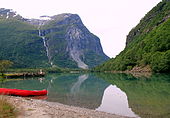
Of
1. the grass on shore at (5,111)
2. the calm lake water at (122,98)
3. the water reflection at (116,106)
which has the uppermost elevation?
the grass on shore at (5,111)

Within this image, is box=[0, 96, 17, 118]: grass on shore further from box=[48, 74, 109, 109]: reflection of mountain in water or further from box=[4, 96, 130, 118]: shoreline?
box=[48, 74, 109, 109]: reflection of mountain in water

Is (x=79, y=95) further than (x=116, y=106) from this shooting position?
Yes

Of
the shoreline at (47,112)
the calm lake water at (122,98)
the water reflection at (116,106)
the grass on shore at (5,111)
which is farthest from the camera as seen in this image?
the calm lake water at (122,98)

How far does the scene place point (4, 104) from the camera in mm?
13734

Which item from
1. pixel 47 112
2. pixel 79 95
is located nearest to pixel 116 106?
pixel 79 95

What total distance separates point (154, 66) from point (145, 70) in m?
13.9

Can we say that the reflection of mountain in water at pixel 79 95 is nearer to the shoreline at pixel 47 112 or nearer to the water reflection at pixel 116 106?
the water reflection at pixel 116 106

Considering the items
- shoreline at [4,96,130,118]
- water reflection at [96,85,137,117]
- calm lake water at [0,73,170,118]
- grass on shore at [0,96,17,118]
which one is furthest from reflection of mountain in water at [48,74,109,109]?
grass on shore at [0,96,17,118]

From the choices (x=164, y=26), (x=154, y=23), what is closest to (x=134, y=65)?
(x=164, y=26)

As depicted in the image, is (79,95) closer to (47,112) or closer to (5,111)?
(47,112)

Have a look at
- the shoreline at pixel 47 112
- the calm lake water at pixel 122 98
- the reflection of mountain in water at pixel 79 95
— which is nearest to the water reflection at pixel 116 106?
the calm lake water at pixel 122 98

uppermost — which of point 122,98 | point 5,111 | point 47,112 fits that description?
point 5,111

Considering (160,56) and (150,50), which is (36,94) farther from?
(150,50)

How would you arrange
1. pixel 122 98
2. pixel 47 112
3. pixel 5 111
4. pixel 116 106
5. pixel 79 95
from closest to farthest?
pixel 5 111 < pixel 47 112 < pixel 116 106 < pixel 122 98 < pixel 79 95
